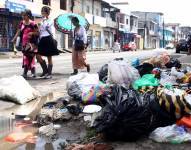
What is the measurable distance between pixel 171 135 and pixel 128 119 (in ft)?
1.56

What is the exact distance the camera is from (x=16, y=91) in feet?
22.1

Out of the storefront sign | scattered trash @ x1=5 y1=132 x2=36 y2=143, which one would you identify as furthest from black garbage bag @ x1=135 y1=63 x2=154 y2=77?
the storefront sign

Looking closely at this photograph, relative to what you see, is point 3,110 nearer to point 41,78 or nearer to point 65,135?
point 65,135

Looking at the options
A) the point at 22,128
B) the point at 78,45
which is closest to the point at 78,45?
the point at 78,45

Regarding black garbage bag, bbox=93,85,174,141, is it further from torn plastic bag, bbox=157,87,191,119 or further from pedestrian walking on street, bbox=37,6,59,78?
pedestrian walking on street, bbox=37,6,59,78

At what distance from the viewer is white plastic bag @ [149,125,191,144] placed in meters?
4.43

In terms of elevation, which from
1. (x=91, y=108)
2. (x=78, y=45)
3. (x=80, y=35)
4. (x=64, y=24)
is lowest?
(x=91, y=108)

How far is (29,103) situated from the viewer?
680cm

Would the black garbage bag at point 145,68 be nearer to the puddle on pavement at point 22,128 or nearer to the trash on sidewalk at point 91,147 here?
the puddle on pavement at point 22,128

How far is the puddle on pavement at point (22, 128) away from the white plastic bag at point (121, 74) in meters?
1.01

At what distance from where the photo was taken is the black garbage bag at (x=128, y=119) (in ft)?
14.5

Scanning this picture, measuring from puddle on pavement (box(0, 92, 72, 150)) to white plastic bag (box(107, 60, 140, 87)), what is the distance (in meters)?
1.01

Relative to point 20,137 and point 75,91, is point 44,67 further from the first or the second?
point 20,137

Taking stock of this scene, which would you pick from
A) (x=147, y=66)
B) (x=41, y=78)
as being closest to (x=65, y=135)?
(x=147, y=66)
